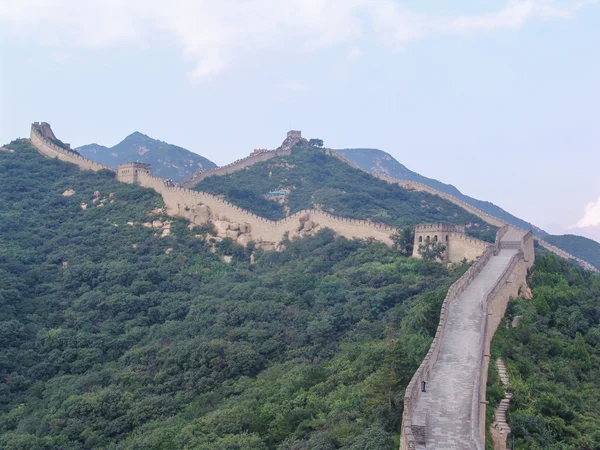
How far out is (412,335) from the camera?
17.6 m

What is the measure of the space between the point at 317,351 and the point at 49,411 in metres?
8.72

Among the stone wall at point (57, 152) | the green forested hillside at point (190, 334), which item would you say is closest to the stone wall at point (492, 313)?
the green forested hillside at point (190, 334)

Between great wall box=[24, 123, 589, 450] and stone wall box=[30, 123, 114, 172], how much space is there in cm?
252

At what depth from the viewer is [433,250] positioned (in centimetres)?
2958

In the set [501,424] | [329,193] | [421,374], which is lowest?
[501,424]

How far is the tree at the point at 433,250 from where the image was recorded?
29.5 metres

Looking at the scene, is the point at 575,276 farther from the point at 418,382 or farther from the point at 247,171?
the point at 247,171

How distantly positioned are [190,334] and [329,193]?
26081 millimetres

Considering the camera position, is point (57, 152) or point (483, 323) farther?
point (57, 152)

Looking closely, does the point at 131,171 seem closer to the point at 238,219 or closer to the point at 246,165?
the point at 238,219

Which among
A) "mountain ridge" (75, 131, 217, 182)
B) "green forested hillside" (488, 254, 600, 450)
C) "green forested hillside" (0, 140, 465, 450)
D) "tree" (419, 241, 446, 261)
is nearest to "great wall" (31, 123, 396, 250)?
"green forested hillside" (0, 140, 465, 450)

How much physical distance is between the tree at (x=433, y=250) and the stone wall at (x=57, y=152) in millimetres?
24069

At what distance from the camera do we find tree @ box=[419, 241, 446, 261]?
29547mm

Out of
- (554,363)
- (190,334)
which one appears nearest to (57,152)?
(190,334)
